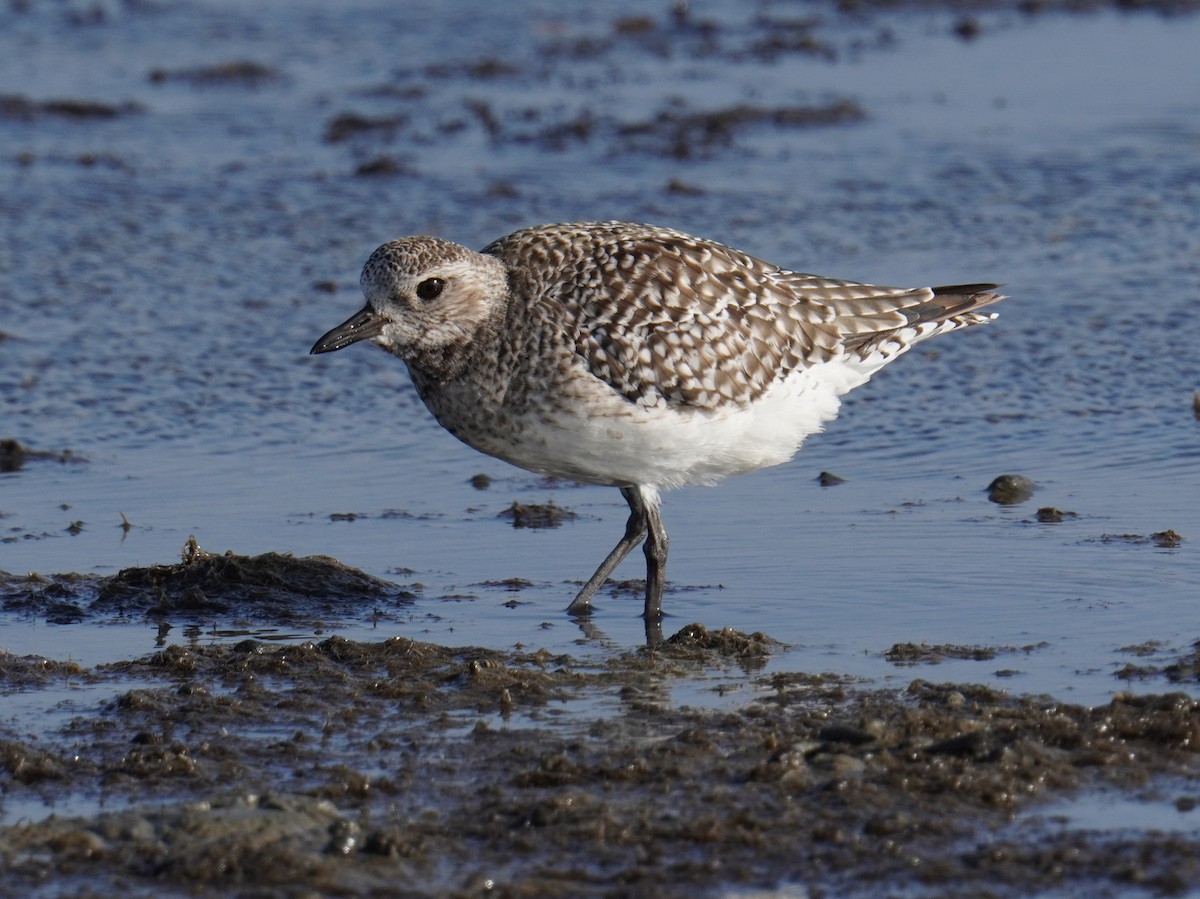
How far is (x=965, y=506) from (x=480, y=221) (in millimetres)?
5355

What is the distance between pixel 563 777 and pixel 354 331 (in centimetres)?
234

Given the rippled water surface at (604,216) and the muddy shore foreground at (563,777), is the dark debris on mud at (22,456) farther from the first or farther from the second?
the muddy shore foreground at (563,777)

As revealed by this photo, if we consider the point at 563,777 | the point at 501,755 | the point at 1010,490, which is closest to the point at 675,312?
the point at 1010,490

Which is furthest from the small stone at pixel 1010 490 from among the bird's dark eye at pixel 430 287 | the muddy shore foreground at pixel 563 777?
the bird's dark eye at pixel 430 287

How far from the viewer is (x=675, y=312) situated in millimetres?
7230

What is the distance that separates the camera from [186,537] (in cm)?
826

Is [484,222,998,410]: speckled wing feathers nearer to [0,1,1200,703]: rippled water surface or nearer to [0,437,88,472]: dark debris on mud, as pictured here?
[0,1,1200,703]: rippled water surface

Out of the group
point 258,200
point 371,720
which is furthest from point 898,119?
point 371,720

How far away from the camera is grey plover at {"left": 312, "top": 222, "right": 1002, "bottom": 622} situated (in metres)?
7.04

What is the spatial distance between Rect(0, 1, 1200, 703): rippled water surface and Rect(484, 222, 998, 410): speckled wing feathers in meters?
0.84

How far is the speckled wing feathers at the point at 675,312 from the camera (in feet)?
23.2

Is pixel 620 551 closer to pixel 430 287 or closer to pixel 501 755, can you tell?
pixel 430 287

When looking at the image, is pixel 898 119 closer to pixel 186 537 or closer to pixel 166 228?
pixel 166 228

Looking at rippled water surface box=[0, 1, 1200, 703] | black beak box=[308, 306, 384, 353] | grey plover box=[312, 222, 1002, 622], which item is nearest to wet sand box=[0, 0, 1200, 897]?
rippled water surface box=[0, 1, 1200, 703]
